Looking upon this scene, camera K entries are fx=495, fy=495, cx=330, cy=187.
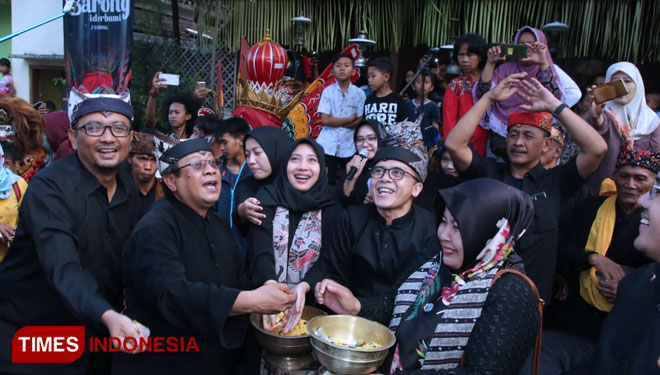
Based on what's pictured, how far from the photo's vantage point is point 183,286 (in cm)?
227

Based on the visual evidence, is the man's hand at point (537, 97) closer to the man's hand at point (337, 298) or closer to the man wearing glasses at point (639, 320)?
the man wearing glasses at point (639, 320)

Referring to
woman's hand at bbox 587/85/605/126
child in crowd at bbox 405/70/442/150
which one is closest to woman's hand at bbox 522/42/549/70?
woman's hand at bbox 587/85/605/126

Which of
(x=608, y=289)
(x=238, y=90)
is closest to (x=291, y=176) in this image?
(x=608, y=289)

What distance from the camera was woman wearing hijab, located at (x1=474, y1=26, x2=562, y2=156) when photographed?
4.02 m

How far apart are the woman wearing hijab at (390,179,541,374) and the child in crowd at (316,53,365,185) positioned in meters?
3.44

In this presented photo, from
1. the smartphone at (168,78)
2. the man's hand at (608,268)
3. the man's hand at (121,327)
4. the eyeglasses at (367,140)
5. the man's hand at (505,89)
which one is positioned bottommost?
the man's hand at (121,327)

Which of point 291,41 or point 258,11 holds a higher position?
point 258,11

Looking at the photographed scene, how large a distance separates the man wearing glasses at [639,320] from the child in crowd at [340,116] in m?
3.73

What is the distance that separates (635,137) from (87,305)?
13.0ft

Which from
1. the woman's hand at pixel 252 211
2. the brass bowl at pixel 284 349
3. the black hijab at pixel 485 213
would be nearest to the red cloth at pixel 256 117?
the woman's hand at pixel 252 211

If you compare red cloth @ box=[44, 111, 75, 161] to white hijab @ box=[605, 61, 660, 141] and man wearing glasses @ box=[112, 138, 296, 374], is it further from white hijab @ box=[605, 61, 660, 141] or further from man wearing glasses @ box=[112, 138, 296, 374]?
white hijab @ box=[605, 61, 660, 141]

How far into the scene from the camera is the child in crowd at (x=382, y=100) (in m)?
5.33

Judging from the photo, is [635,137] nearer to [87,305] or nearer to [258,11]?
[87,305]

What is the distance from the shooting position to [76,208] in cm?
254
